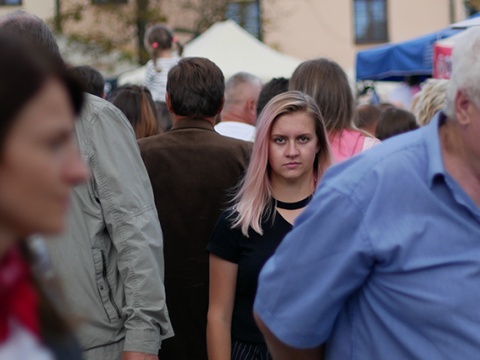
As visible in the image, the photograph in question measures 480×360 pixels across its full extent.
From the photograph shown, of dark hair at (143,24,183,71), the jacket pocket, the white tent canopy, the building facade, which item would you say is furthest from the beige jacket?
the building facade

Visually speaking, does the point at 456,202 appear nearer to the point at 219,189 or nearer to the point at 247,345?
the point at 247,345

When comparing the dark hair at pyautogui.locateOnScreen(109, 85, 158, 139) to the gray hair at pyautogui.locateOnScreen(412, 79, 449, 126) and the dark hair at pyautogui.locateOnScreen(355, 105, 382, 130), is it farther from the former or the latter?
the dark hair at pyautogui.locateOnScreen(355, 105, 382, 130)

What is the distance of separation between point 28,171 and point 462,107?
4.73ft

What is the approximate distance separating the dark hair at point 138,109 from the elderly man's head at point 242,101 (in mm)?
764

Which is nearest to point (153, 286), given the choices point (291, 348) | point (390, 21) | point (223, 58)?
point (291, 348)

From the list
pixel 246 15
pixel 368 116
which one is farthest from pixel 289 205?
pixel 246 15

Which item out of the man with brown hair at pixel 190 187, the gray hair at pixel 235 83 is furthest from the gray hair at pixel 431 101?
the man with brown hair at pixel 190 187

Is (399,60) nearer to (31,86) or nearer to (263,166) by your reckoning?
(263,166)

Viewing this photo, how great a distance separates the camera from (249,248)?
416 centimetres

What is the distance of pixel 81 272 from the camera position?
363 cm

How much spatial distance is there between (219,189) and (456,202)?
2.71m

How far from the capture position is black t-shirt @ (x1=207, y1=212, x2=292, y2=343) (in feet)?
13.6

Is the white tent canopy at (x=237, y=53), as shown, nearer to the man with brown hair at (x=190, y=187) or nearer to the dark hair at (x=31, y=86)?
the man with brown hair at (x=190, y=187)

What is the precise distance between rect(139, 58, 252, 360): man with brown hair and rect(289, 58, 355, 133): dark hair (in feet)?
1.65
